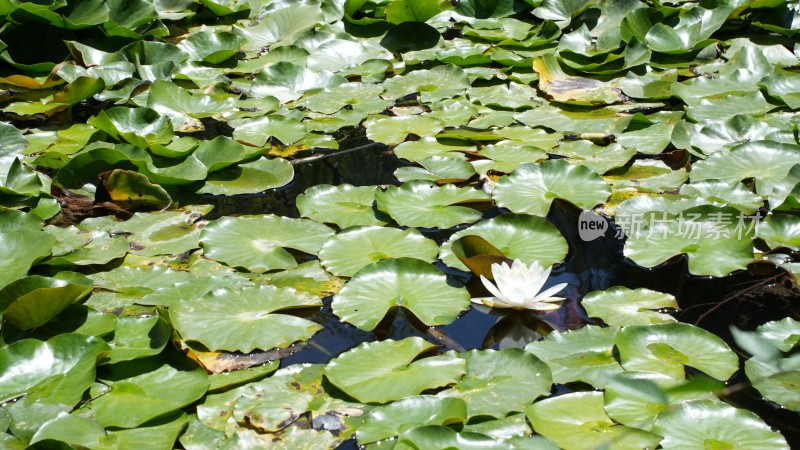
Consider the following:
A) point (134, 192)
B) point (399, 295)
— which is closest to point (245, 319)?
point (399, 295)

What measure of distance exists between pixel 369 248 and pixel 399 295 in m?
0.29

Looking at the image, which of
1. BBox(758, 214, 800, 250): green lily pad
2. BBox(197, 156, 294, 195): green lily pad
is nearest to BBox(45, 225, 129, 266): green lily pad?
BBox(197, 156, 294, 195): green lily pad

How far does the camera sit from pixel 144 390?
180 cm

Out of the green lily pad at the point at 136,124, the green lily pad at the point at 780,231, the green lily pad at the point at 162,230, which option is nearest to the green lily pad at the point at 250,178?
the green lily pad at the point at 162,230

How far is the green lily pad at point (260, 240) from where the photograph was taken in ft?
7.59

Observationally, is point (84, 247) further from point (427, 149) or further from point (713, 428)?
point (713, 428)

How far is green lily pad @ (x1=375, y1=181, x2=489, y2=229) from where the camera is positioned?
8.14ft

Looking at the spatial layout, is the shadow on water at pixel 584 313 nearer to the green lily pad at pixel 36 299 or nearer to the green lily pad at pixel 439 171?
the green lily pad at pixel 439 171

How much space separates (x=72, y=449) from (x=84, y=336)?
0.42m

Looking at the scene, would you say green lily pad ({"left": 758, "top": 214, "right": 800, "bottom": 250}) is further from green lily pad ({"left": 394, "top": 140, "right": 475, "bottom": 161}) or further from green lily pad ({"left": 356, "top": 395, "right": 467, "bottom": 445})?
green lily pad ({"left": 356, "top": 395, "right": 467, "bottom": 445})

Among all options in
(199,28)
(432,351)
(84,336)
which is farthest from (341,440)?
(199,28)

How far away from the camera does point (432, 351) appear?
191 cm

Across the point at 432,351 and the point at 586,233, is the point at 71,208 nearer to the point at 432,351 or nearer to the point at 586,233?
the point at 432,351

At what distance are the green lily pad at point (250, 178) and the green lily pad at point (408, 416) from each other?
1350mm
